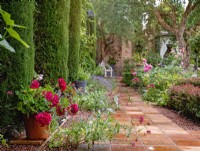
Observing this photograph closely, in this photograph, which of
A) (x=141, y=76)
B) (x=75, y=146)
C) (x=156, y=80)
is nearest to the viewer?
(x=75, y=146)

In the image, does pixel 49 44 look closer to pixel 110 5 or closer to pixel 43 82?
pixel 43 82

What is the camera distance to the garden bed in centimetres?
445

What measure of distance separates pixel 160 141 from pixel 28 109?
1658 mm

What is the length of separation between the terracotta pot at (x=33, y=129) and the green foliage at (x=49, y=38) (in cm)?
163

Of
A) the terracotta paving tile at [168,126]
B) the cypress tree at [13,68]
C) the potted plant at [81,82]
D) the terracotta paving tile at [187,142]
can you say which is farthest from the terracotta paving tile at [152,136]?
the potted plant at [81,82]

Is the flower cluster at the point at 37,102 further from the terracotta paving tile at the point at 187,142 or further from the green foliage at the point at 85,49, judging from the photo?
the green foliage at the point at 85,49

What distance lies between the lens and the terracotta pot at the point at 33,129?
3049 millimetres

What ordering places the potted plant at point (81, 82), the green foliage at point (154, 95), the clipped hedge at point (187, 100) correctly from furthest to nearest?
1. the green foliage at point (154, 95)
2. the potted plant at point (81, 82)
3. the clipped hedge at point (187, 100)

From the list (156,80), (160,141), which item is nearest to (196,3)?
(156,80)

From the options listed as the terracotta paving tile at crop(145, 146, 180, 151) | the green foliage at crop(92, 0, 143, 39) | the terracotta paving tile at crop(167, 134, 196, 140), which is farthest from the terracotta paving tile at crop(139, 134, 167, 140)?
the green foliage at crop(92, 0, 143, 39)

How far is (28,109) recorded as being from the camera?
297 centimetres

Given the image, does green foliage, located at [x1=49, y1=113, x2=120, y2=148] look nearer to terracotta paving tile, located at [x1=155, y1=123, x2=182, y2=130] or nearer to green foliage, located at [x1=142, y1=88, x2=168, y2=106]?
terracotta paving tile, located at [x1=155, y1=123, x2=182, y2=130]

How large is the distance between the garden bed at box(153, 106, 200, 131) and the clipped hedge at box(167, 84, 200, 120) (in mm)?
129

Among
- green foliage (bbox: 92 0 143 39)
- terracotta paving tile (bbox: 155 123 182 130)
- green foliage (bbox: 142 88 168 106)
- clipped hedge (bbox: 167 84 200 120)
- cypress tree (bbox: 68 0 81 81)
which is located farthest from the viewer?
green foliage (bbox: 92 0 143 39)
